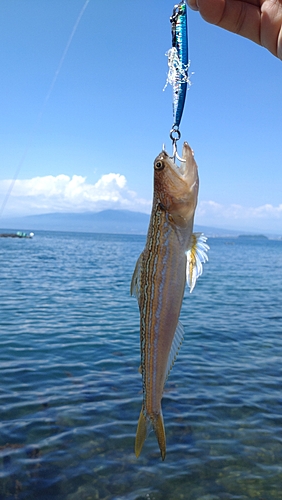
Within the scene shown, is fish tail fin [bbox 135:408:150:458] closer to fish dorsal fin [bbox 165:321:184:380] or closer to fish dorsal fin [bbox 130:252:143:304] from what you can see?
fish dorsal fin [bbox 165:321:184:380]

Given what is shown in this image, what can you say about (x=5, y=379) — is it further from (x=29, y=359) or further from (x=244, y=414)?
(x=244, y=414)

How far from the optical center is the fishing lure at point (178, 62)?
148 inches

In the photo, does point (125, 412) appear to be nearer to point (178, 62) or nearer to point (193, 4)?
point (178, 62)

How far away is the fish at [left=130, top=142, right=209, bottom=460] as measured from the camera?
3559mm

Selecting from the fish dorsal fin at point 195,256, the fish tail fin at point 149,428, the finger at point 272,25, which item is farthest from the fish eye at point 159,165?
the fish tail fin at point 149,428

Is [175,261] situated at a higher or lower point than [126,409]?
higher

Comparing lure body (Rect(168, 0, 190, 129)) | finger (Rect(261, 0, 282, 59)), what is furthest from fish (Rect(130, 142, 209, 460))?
finger (Rect(261, 0, 282, 59))

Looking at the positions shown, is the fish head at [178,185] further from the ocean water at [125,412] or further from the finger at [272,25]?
the ocean water at [125,412]

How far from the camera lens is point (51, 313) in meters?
23.3

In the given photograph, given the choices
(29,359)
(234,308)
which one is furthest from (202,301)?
(29,359)

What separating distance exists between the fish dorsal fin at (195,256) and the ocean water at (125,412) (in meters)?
6.02

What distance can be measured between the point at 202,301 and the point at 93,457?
21268 millimetres

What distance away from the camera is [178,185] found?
3594mm

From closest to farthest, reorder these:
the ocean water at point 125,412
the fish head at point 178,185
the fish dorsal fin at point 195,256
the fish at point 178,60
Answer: the fish head at point 178,185
the fish dorsal fin at point 195,256
the fish at point 178,60
the ocean water at point 125,412
